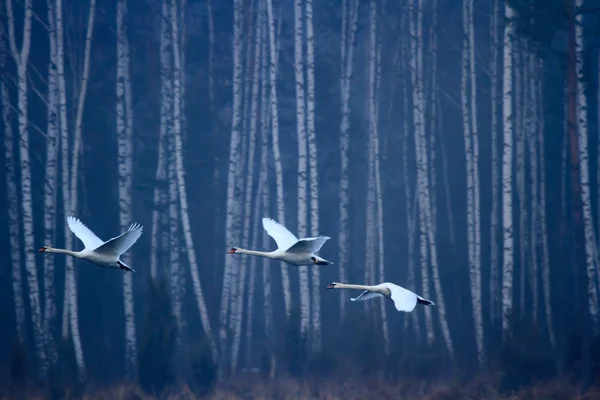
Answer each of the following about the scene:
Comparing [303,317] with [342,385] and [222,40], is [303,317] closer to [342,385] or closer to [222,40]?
[342,385]

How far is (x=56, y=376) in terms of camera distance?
15.6m

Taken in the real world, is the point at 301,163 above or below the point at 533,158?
below

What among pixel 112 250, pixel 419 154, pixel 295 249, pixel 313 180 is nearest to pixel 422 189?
pixel 419 154

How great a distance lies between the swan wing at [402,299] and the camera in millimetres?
9105

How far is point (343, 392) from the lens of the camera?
16297 millimetres

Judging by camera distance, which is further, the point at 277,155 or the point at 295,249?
the point at 277,155

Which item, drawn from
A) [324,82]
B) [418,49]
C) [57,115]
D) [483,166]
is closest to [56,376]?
[57,115]

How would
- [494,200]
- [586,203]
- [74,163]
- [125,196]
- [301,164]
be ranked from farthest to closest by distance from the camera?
[494,200] → [125,196] → [74,163] → [301,164] → [586,203]

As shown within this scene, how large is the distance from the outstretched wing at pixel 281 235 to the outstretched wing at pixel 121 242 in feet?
7.32

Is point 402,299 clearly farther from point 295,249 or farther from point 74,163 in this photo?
point 74,163

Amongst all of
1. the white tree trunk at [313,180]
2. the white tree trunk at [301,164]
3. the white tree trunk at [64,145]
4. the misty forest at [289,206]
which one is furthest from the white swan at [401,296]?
the white tree trunk at [64,145]

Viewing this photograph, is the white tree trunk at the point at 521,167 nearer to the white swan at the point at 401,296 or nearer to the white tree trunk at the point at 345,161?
the white tree trunk at the point at 345,161

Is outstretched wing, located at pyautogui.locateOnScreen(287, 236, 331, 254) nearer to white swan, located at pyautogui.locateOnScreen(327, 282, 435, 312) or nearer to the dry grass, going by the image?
white swan, located at pyautogui.locateOnScreen(327, 282, 435, 312)

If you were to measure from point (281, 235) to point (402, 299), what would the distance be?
3014mm
